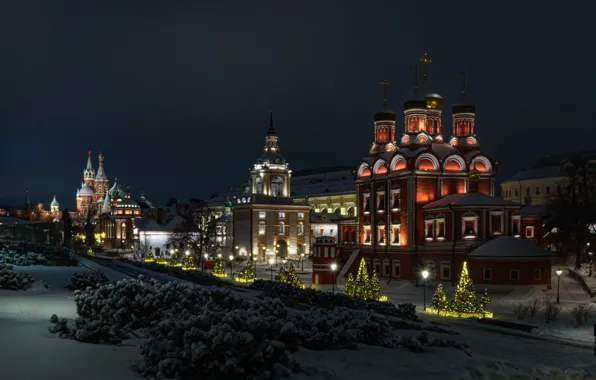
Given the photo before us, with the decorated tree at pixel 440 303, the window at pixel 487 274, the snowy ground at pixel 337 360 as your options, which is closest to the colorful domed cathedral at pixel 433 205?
the window at pixel 487 274

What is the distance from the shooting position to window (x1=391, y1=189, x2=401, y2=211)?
55175 millimetres

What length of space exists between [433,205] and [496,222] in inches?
198

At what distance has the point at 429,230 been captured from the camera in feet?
174

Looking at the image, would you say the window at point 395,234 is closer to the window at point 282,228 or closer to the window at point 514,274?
the window at point 514,274

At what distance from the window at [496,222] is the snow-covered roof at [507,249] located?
2.13 metres

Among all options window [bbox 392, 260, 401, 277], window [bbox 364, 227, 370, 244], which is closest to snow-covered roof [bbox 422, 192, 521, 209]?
window [bbox 392, 260, 401, 277]

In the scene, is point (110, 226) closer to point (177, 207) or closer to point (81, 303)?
point (177, 207)

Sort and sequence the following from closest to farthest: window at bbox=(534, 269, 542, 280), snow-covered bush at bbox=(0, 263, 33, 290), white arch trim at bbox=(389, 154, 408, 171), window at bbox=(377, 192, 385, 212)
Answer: snow-covered bush at bbox=(0, 263, 33, 290) → window at bbox=(534, 269, 542, 280) → white arch trim at bbox=(389, 154, 408, 171) → window at bbox=(377, 192, 385, 212)

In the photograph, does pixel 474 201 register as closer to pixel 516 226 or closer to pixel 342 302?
pixel 516 226

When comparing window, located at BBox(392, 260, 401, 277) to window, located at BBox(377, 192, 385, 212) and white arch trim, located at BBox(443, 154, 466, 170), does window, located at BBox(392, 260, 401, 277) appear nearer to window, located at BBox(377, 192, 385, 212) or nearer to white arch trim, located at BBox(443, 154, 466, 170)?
window, located at BBox(377, 192, 385, 212)

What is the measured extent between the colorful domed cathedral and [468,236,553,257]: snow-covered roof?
0.25 ft

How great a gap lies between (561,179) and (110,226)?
89829mm

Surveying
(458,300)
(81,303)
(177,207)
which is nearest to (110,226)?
(177,207)

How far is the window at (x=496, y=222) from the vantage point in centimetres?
4934
